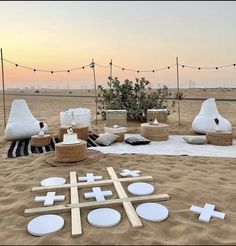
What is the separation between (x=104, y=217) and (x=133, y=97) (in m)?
6.94

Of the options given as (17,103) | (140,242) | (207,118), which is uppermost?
(17,103)

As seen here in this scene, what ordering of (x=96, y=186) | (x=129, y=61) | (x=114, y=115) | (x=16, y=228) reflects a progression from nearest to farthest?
(x=16, y=228), (x=96, y=186), (x=114, y=115), (x=129, y=61)

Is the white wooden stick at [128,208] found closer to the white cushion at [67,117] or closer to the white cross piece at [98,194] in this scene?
the white cross piece at [98,194]

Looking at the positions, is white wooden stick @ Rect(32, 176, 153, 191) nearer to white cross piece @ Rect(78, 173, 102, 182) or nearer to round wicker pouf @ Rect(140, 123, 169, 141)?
white cross piece @ Rect(78, 173, 102, 182)

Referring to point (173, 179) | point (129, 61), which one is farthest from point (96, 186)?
point (129, 61)

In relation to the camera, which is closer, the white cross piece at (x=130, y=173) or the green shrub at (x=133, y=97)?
the white cross piece at (x=130, y=173)

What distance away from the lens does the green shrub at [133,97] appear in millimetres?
8625

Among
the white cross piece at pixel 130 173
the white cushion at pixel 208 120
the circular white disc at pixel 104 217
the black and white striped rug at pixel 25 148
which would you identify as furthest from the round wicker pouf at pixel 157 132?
the circular white disc at pixel 104 217

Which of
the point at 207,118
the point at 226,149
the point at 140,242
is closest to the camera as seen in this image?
the point at 140,242

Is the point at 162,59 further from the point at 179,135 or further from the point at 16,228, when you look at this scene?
the point at 16,228

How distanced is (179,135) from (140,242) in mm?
4360

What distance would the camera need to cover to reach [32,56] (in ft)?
29.9

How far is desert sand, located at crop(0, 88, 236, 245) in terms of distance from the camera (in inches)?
76.9

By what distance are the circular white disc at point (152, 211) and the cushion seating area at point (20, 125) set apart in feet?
12.5
